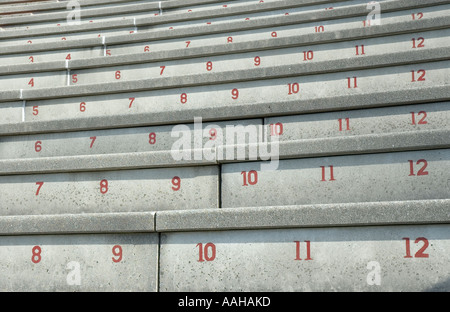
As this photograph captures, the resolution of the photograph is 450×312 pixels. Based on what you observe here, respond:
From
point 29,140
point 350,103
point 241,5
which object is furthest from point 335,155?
point 241,5

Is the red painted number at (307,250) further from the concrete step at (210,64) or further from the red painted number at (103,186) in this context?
the concrete step at (210,64)

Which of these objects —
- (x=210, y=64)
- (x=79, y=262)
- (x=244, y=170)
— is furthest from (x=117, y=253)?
(x=210, y=64)

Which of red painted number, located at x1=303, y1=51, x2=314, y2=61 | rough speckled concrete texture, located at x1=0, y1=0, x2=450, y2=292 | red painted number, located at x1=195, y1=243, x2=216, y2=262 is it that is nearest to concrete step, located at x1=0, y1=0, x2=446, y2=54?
rough speckled concrete texture, located at x1=0, y1=0, x2=450, y2=292

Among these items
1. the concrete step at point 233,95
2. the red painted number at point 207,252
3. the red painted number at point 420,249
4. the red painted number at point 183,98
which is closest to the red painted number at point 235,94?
the concrete step at point 233,95

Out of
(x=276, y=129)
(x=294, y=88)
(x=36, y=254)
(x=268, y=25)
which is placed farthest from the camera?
(x=268, y=25)

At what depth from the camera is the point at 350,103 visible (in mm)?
1376

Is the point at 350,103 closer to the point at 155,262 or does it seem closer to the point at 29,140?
the point at 155,262

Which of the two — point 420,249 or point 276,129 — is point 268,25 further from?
point 420,249

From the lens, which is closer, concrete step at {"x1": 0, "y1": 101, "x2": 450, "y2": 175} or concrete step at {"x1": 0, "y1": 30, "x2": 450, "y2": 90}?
concrete step at {"x1": 0, "y1": 101, "x2": 450, "y2": 175}

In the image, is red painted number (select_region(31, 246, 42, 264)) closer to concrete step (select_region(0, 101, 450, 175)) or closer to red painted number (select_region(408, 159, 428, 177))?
concrete step (select_region(0, 101, 450, 175))

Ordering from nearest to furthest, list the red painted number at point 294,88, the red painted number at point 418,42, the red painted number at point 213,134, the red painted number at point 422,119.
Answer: the red painted number at point 422,119, the red painted number at point 213,134, the red painted number at point 294,88, the red painted number at point 418,42

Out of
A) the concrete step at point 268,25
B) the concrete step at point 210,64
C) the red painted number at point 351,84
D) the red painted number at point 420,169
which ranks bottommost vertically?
the red painted number at point 420,169

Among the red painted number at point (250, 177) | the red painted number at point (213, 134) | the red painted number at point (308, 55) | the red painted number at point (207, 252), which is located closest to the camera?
the red painted number at point (207, 252)

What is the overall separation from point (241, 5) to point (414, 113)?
1388 millimetres
